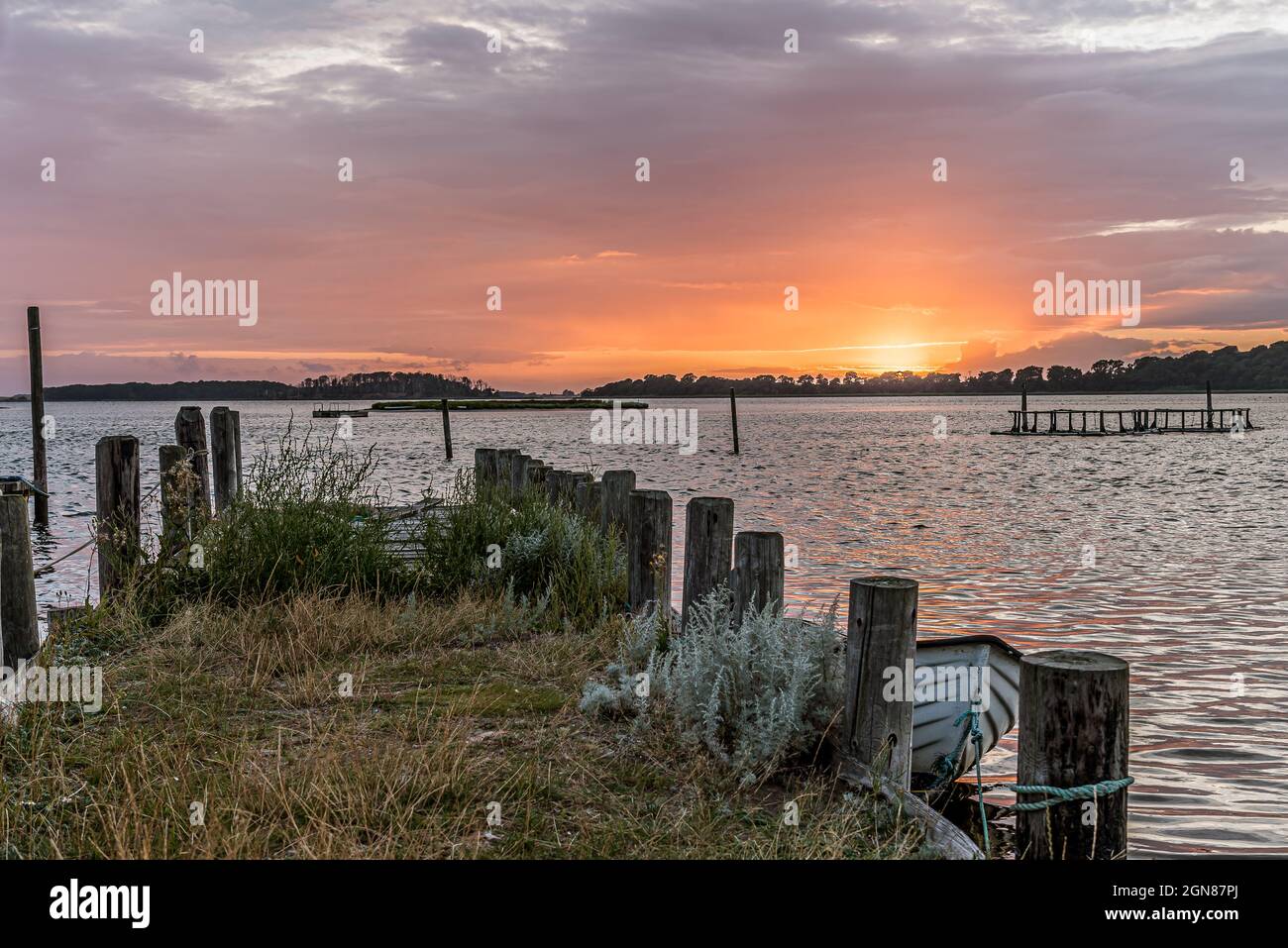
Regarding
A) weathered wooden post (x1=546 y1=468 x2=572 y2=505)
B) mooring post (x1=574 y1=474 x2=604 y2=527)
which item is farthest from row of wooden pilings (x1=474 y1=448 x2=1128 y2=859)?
weathered wooden post (x1=546 y1=468 x2=572 y2=505)

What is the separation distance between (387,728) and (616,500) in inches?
179

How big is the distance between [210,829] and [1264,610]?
12888 mm

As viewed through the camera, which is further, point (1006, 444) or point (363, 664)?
point (1006, 444)

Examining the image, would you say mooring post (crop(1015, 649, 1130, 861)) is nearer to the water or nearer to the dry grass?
the dry grass

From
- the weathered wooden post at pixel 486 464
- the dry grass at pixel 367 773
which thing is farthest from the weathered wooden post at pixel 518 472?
the dry grass at pixel 367 773

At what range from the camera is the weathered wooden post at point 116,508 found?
332 inches

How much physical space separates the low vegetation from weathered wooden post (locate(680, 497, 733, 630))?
53cm

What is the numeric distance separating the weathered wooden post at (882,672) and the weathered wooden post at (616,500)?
5080 mm

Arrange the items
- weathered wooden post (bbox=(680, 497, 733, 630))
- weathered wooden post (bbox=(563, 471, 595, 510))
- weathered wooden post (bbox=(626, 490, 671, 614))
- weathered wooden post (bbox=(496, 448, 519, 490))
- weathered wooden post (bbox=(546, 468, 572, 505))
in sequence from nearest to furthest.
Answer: weathered wooden post (bbox=(680, 497, 733, 630)) → weathered wooden post (bbox=(626, 490, 671, 614)) → weathered wooden post (bbox=(563, 471, 595, 510)) → weathered wooden post (bbox=(546, 468, 572, 505)) → weathered wooden post (bbox=(496, 448, 519, 490))

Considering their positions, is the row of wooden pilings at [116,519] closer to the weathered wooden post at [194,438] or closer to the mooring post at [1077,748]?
the weathered wooden post at [194,438]

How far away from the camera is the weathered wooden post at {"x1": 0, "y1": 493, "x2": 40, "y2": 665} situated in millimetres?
6895

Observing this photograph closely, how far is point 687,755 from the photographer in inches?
215
